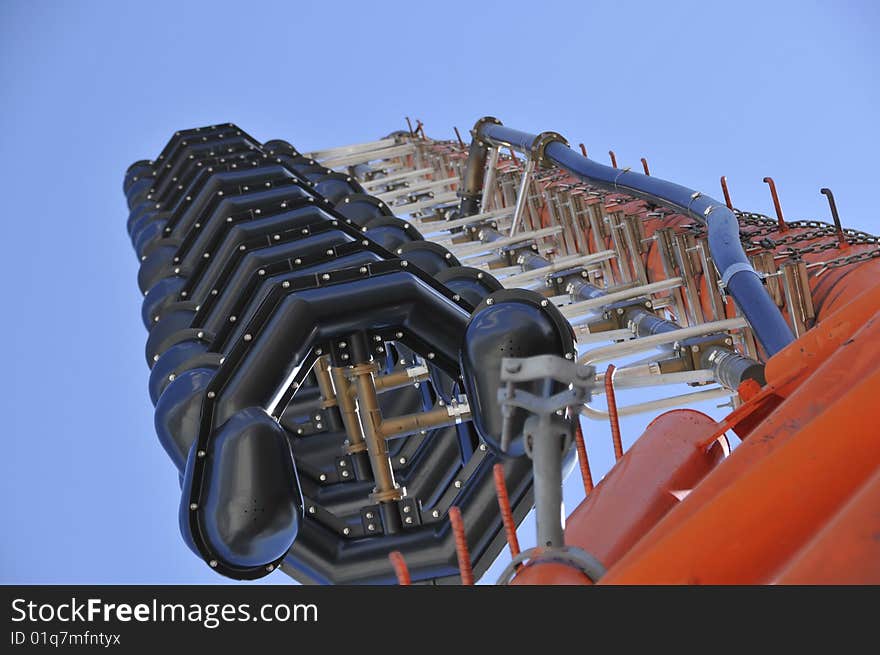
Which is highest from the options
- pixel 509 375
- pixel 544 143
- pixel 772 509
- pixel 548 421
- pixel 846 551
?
pixel 544 143

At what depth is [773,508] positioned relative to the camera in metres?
2.26

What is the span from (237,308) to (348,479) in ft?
5.16

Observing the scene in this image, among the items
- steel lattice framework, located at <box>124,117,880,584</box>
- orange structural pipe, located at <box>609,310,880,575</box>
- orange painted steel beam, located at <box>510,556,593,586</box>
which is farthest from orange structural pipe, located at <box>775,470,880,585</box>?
orange painted steel beam, located at <box>510,556,593,586</box>

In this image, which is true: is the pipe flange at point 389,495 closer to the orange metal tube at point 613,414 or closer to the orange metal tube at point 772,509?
A: the orange metal tube at point 613,414

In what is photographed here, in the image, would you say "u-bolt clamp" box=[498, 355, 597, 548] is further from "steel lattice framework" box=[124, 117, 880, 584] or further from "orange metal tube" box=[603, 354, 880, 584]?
"orange metal tube" box=[603, 354, 880, 584]

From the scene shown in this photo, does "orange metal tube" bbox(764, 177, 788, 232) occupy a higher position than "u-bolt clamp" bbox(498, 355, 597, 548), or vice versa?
"orange metal tube" bbox(764, 177, 788, 232)

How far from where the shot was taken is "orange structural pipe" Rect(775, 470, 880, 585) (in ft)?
6.30

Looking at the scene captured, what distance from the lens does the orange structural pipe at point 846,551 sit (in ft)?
6.30

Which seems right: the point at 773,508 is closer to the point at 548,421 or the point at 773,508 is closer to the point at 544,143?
A: the point at 548,421

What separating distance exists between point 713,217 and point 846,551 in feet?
13.5

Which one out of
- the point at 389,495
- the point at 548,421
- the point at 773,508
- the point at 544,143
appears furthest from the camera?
the point at 544,143

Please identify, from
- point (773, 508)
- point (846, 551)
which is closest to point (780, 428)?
point (773, 508)

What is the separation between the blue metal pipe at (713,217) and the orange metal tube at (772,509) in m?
2.38
